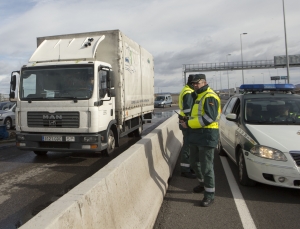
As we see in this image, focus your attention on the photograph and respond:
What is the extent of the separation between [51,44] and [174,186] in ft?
18.4

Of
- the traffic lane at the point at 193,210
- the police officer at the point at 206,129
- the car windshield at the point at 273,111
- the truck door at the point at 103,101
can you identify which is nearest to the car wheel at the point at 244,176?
the traffic lane at the point at 193,210

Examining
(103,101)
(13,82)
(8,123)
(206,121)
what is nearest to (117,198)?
(206,121)

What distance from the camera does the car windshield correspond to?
226 inches

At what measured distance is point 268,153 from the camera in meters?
4.63

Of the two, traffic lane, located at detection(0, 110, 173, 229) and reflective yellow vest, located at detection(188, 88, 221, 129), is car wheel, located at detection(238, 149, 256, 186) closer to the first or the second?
reflective yellow vest, located at detection(188, 88, 221, 129)

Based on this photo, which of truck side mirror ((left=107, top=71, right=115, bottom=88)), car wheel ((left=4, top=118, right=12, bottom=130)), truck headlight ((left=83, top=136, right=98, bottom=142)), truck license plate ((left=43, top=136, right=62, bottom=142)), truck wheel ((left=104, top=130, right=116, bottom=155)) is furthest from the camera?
car wheel ((left=4, top=118, right=12, bottom=130))

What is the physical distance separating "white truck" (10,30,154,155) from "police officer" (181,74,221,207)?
10.6ft

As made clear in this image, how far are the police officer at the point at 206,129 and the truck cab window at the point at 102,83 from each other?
340cm

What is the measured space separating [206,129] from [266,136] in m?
1.23

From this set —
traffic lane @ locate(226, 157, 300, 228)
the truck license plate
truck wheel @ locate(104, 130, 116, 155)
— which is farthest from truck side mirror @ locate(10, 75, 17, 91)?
traffic lane @ locate(226, 157, 300, 228)

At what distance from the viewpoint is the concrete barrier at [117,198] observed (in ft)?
7.01

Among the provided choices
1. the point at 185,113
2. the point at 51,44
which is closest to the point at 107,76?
the point at 51,44

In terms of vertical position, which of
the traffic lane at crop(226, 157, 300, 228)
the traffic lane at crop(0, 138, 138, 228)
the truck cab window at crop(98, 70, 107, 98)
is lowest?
the traffic lane at crop(226, 157, 300, 228)

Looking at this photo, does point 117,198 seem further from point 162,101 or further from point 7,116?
point 162,101
